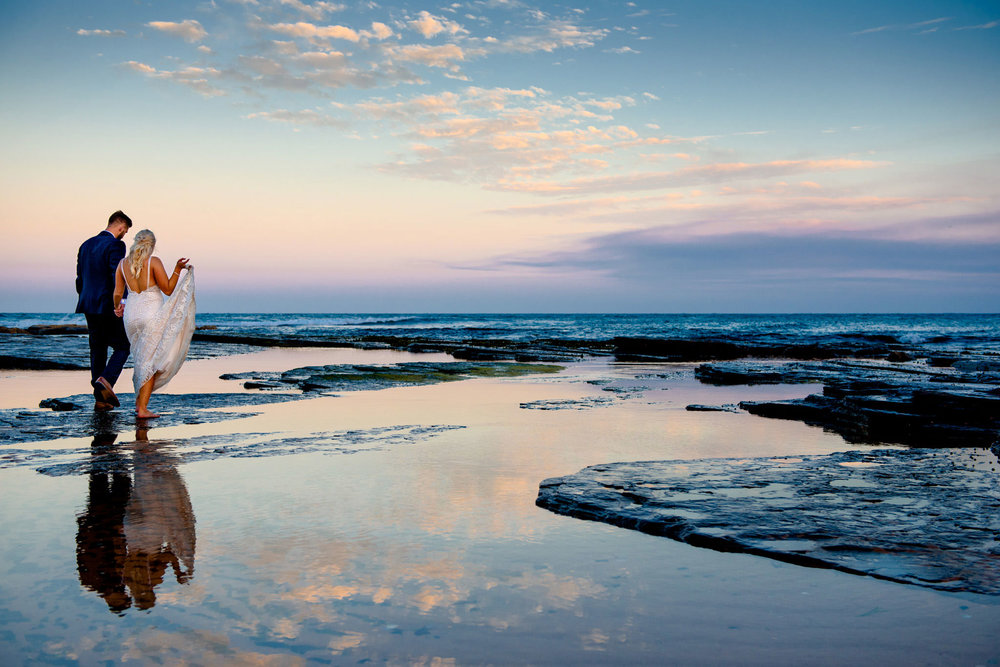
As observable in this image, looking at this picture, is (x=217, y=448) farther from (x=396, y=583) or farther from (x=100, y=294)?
(x=100, y=294)

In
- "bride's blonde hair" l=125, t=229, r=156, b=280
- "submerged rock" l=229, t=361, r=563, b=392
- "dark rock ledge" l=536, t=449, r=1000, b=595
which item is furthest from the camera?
"submerged rock" l=229, t=361, r=563, b=392

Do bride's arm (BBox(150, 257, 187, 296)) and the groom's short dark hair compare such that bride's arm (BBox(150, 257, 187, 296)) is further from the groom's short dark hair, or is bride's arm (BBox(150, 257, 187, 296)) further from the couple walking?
the groom's short dark hair

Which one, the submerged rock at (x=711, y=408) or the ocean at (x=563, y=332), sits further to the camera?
the ocean at (x=563, y=332)

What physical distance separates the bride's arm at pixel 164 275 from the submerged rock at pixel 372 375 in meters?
2.93

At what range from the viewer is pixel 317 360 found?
690 inches

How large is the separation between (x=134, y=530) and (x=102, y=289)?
6052 millimetres

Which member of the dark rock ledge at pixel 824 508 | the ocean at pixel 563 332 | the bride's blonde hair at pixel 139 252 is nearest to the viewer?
the dark rock ledge at pixel 824 508

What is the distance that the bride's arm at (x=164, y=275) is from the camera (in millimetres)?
7699

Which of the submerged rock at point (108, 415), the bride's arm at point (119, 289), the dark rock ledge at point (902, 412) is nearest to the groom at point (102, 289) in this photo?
the bride's arm at point (119, 289)

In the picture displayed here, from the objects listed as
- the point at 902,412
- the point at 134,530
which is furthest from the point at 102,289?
the point at 902,412

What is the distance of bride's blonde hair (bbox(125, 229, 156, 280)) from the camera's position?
25.1ft

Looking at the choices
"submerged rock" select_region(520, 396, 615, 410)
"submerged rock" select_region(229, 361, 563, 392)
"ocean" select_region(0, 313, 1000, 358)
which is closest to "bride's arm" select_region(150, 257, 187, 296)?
"submerged rock" select_region(229, 361, 563, 392)

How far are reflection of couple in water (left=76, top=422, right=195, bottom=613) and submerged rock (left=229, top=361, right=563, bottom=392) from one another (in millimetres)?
5603

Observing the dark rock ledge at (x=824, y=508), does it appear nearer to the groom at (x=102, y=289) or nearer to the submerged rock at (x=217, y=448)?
the submerged rock at (x=217, y=448)
